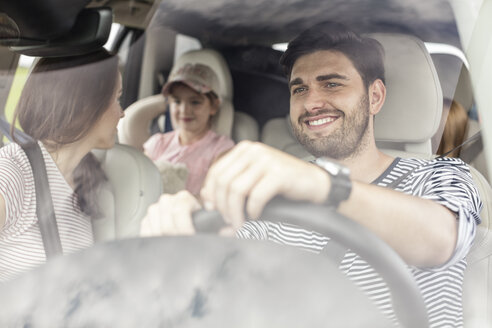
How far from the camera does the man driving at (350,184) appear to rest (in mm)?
606

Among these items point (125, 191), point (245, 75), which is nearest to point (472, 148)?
point (245, 75)

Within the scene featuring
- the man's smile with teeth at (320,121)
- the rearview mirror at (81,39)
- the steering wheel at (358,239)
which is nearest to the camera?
the steering wheel at (358,239)

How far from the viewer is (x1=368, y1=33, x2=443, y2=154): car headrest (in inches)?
29.1

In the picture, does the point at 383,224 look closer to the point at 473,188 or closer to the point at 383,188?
the point at 383,188

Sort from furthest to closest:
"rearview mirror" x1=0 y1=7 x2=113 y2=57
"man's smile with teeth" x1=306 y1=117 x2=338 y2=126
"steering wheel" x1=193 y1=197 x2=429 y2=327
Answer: "rearview mirror" x1=0 y1=7 x2=113 y2=57 → "man's smile with teeth" x1=306 y1=117 x2=338 y2=126 → "steering wheel" x1=193 y1=197 x2=429 y2=327

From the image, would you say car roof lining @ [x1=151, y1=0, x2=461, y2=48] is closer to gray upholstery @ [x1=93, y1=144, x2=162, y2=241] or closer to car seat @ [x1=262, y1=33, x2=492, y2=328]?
car seat @ [x1=262, y1=33, x2=492, y2=328]

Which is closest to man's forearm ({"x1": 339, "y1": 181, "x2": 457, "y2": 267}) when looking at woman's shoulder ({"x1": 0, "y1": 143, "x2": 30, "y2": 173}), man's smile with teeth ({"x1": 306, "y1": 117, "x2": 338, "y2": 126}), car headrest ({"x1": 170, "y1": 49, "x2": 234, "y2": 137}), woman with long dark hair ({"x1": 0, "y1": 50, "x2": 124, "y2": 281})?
man's smile with teeth ({"x1": 306, "y1": 117, "x2": 338, "y2": 126})

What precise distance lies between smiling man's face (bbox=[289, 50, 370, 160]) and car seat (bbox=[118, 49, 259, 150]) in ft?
0.25

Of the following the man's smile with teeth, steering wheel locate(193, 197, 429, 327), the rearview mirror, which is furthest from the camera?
the rearview mirror

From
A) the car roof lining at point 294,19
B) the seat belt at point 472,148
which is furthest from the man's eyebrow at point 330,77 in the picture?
the seat belt at point 472,148

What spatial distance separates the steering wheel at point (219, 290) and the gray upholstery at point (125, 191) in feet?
0.17

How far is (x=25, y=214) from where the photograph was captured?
0.74 meters

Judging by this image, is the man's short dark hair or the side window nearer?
the man's short dark hair

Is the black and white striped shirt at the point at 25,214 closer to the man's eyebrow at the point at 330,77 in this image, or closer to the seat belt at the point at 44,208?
the seat belt at the point at 44,208
